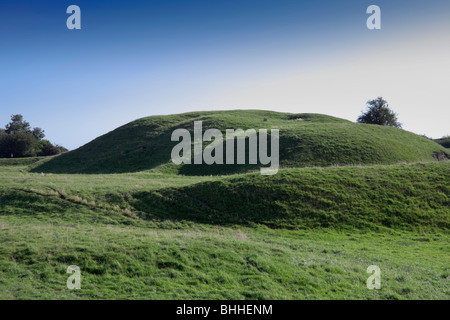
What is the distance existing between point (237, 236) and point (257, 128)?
141 feet

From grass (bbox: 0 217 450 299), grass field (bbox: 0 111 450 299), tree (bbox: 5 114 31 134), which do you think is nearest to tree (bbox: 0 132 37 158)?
tree (bbox: 5 114 31 134)

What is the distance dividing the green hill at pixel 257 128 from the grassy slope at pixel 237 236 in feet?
42.3

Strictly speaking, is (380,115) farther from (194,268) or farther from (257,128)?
(194,268)

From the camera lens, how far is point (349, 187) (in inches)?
1104

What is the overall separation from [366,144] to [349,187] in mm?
23257

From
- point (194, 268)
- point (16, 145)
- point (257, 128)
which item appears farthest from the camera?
point (16, 145)

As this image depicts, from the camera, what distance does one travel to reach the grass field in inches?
487

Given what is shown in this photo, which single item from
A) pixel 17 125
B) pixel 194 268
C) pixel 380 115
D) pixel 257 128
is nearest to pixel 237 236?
pixel 194 268

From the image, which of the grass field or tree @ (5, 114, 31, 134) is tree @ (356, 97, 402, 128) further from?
tree @ (5, 114, 31, 134)

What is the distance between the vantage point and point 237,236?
19719 mm

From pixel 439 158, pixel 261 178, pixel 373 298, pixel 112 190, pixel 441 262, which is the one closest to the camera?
pixel 373 298

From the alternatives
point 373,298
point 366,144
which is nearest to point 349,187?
point 373,298

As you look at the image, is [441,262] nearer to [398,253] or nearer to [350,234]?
[398,253]
